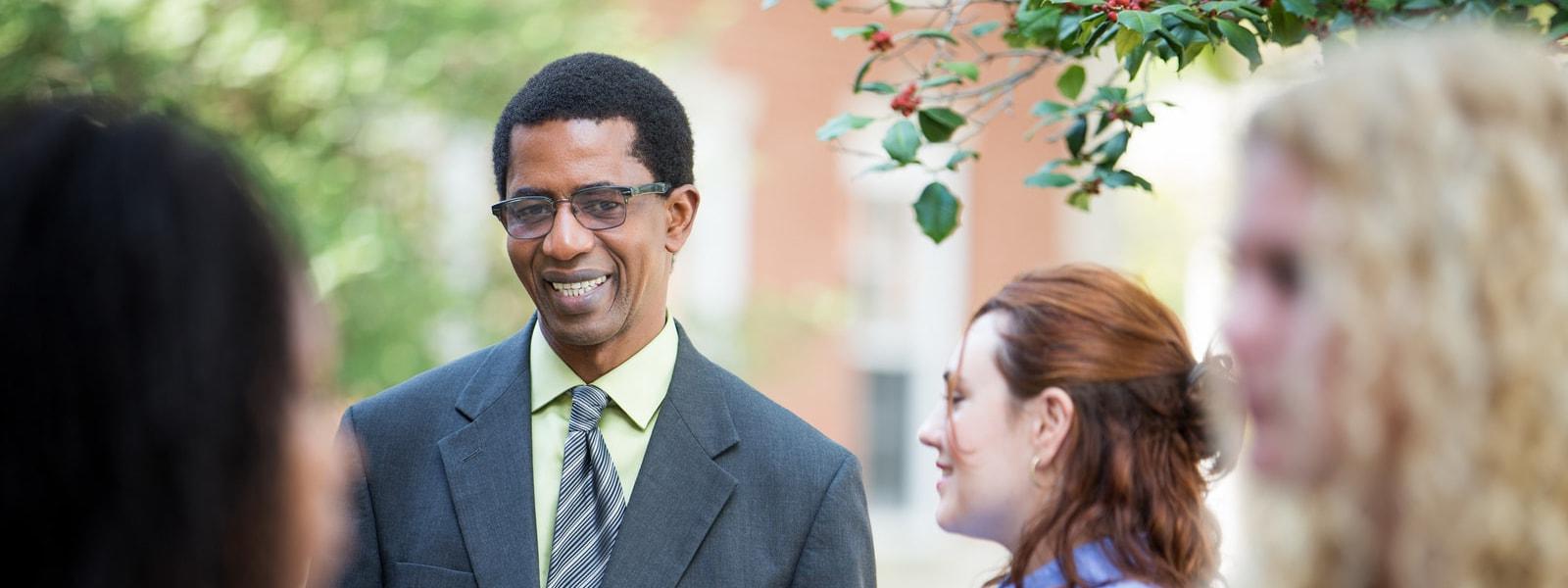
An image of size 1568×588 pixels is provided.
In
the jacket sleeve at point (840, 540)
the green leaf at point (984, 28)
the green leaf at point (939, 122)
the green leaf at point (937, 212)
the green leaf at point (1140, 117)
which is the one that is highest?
the green leaf at point (984, 28)

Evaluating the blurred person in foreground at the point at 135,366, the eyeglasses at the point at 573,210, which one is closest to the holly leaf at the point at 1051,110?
the eyeglasses at the point at 573,210

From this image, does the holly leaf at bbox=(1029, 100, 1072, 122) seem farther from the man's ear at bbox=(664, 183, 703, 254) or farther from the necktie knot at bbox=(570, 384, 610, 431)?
the necktie knot at bbox=(570, 384, 610, 431)

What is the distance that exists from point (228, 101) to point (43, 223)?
228 inches

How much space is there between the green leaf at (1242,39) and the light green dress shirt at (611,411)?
127 cm

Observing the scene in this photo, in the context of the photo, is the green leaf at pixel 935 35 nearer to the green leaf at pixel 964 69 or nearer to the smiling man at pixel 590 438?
the green leaf at pixel 964 69

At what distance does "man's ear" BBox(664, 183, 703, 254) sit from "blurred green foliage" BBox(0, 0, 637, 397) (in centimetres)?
310

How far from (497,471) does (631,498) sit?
260 millimetres

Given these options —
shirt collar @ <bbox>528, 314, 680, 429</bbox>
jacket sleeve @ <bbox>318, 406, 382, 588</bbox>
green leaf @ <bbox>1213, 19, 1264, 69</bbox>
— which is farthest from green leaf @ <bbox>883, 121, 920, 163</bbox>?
jacket sleeve @ <bbox>318, 406, 382, 588</bbox>

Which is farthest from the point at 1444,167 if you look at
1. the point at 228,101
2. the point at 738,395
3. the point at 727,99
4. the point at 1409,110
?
the point at 727,99

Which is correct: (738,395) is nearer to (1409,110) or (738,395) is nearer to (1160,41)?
(1160,41)

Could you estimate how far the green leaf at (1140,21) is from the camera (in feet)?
8.03

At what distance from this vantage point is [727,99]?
1148cm

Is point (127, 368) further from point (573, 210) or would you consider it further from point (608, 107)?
point (608, 107)

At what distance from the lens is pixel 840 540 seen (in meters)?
2.93
